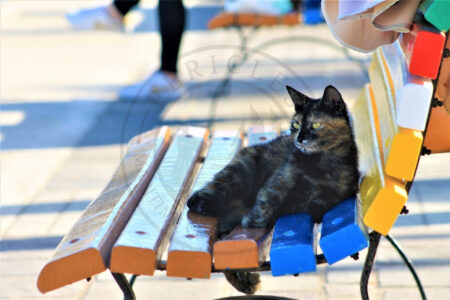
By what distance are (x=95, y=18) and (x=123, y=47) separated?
1.93m

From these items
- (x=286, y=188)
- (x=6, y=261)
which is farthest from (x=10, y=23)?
(x=286, y=188)

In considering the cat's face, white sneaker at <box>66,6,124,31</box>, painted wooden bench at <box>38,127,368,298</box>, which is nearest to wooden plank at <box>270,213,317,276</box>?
painted wooden bench at <box>38,127,368,298</box>

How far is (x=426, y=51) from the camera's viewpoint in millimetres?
1854

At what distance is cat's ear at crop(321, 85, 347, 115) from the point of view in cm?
216

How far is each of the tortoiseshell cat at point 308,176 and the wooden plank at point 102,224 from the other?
10.2 inches

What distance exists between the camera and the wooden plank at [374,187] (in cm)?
192

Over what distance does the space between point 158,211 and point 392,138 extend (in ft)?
2.64

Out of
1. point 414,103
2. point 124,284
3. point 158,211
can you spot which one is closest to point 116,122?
point 158,211

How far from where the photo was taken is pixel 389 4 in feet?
6.29

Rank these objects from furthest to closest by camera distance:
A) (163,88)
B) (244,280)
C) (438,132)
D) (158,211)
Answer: (163,88), (244,280), (158,211), (438,132)

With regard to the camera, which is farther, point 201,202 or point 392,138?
point 201,202

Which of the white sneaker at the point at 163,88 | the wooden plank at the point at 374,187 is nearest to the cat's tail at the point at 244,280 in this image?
the wooden plank at the point at 374,187

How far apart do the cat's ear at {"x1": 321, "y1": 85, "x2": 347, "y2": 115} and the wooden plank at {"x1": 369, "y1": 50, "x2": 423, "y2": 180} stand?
16 centimetres

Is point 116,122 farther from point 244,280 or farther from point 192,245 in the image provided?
point 192,245
